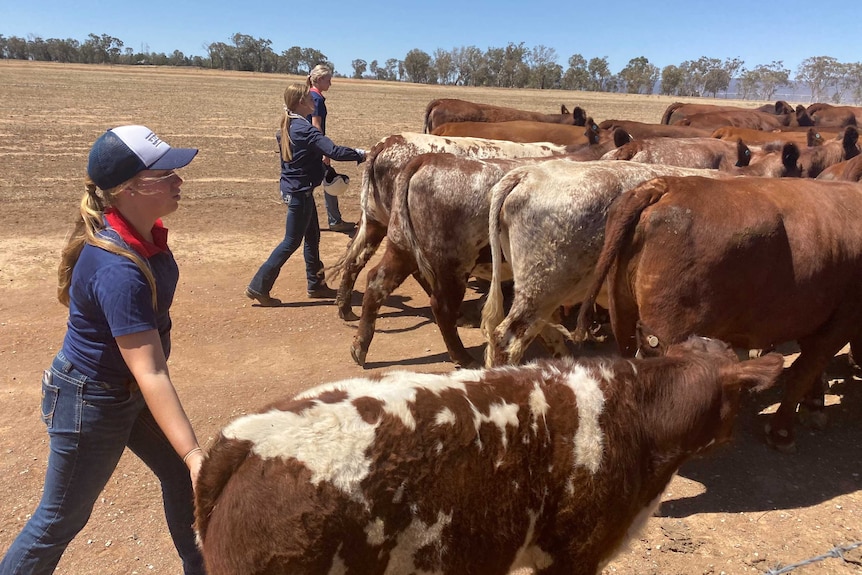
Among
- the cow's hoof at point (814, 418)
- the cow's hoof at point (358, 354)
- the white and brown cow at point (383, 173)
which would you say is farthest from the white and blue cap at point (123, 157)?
the cow's hoof at point (814, 418)

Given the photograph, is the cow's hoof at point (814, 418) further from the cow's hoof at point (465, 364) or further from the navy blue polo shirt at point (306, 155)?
the navy blue polo shirt at point (306, 155)

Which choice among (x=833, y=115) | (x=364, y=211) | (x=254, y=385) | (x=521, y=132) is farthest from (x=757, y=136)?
(x=254, y=385)

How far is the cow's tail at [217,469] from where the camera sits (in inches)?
69.8

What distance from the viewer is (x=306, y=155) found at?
21.5 feet

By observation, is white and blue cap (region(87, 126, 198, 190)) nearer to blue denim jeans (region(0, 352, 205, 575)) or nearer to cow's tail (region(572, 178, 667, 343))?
blue denim jeans (region(0, 352, 205, 575))

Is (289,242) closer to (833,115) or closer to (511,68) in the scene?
(833,115)

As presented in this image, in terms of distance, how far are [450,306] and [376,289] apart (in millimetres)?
735

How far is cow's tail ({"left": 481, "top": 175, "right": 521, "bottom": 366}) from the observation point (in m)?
4.67

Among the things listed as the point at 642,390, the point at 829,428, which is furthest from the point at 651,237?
the point at 829,428

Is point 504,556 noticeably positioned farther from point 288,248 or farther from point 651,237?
point 288,248

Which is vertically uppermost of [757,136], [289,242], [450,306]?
[757,136]

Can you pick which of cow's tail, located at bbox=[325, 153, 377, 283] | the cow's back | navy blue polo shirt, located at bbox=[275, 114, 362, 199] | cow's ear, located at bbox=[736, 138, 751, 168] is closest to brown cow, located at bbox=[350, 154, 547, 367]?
cow's tail, located at bbox=[325, 153, 377, 283]

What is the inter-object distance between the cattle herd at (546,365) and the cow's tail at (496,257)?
0.06 feet

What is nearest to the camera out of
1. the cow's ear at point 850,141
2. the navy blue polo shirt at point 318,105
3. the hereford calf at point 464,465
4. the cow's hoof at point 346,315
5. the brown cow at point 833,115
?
the hereford calf at point 464,465
